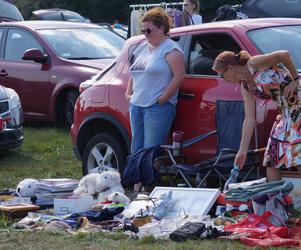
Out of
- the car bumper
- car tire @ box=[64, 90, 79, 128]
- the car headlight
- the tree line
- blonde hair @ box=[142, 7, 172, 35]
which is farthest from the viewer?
the tree line

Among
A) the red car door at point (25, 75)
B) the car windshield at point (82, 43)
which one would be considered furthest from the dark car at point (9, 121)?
the car windshield at point (82, 43)

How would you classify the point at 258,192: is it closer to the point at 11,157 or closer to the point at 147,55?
the point at 147,55

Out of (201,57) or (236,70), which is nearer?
(236,70)

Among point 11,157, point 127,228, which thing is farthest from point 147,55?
point 11,157

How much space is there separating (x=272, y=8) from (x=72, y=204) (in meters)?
7.55

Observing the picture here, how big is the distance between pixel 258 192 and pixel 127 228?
1.06 meters

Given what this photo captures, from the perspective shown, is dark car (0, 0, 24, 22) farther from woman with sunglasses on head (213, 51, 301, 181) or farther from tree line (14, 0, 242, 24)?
tree line (14, 0, 242, 24)

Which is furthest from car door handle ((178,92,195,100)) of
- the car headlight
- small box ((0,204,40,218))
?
the car headlight

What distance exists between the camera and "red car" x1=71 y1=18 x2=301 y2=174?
8234 millimetres

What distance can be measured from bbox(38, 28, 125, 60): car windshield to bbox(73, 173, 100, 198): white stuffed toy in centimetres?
531

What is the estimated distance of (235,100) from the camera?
8.10 metres

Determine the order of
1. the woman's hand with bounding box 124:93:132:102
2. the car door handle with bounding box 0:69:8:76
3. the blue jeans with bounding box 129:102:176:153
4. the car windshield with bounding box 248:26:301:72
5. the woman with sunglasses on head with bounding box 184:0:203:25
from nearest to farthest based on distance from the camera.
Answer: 1. the car windshield with bounding box 248:26:301:72
2. the blue jeans with bounding box 129:102:176:153
3. the woman's hand with bounding box 124:93:132:102
4. the woman with sunglasses on head with bounding box 184:0:203:25
5. the car door handle with bounding box 0:69:8:76

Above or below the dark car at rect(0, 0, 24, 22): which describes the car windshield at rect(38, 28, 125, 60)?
below

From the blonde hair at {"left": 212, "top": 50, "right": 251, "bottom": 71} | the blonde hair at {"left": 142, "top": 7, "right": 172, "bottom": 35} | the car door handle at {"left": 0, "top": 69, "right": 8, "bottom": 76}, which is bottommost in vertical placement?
the car door handle at {"left": 0, "top": 69, "right": 8, "bottom": 76}
